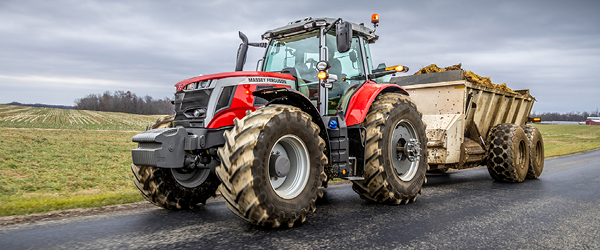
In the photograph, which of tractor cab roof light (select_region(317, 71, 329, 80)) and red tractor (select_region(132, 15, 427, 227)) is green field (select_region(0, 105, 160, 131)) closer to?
red tractor (select_region(132, 15, 427, 227))

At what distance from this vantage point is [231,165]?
3.62 m

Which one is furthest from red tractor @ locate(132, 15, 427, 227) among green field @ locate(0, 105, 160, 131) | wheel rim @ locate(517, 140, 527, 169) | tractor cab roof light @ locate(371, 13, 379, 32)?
green field @ locate(0, 105, 160, 131)

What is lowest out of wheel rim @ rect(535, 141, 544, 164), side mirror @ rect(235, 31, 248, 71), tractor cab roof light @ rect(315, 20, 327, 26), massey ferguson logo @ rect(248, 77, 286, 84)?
wheel rim @ rect(535, 141, 544, 164)

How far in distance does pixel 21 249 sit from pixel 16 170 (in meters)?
6.89

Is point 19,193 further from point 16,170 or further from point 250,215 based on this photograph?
point 250,215

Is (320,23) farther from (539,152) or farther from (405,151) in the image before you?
(539,152)

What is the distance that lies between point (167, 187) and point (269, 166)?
5.16 ft

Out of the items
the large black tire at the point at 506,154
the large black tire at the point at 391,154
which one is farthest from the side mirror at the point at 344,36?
the large black tire at the point at 506,154

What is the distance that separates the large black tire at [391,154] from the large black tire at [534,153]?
3911 millimetres

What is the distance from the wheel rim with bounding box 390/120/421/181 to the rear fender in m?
0.58

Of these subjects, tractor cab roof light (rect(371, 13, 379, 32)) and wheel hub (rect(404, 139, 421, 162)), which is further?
tractor cab roof light (rect(371, 13, 379, 32))

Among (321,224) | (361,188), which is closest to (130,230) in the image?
(321,224)

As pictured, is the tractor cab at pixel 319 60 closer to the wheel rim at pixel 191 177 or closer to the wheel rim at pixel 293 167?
the wheel rim at pixel 293 167

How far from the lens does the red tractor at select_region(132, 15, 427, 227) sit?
3764 millimetres
